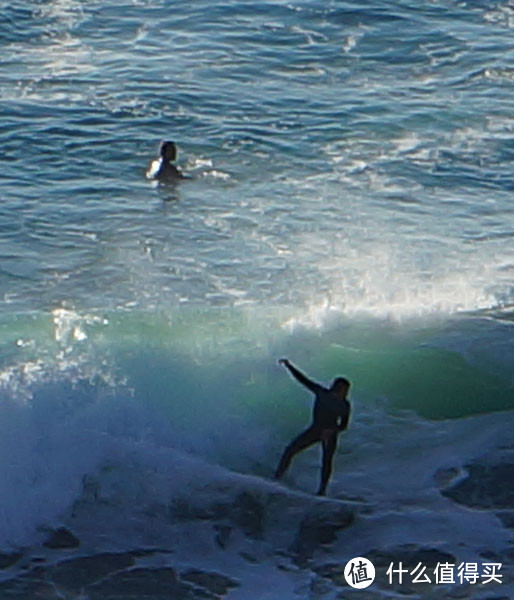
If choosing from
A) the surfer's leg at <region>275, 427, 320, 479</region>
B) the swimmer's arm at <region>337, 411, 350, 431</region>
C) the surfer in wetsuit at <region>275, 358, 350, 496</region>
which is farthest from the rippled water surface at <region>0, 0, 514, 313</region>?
the swimmer's arm at <region>337, 411, 350, 431</region>

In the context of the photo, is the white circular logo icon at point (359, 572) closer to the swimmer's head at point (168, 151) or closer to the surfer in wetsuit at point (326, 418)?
the surfer in wetsuit at point (326, 418)

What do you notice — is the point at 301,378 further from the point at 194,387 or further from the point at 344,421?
the point at 194,387

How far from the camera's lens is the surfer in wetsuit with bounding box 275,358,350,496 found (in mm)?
15406

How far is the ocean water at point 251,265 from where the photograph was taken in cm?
1577

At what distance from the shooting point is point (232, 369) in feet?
60.3

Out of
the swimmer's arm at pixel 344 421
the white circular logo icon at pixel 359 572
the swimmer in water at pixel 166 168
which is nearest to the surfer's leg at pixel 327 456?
the swimmer's arm at pixel 344 421

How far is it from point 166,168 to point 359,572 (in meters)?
11.2

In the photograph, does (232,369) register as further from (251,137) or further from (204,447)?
(251,137)

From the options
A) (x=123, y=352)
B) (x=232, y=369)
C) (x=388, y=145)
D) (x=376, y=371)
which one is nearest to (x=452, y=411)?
(x=376, y=371)

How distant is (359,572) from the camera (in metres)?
14.3

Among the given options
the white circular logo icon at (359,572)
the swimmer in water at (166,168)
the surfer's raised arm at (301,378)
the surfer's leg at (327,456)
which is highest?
the swimmer in water at (166,168)

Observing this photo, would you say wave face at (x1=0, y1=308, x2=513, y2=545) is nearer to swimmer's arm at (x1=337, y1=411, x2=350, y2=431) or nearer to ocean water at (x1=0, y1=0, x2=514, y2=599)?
ocean water at (x1=0, y1=0, x2=514, y2=599)

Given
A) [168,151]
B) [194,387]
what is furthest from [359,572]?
[168,151]

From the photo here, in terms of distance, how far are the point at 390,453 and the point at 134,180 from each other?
9.20 metres
